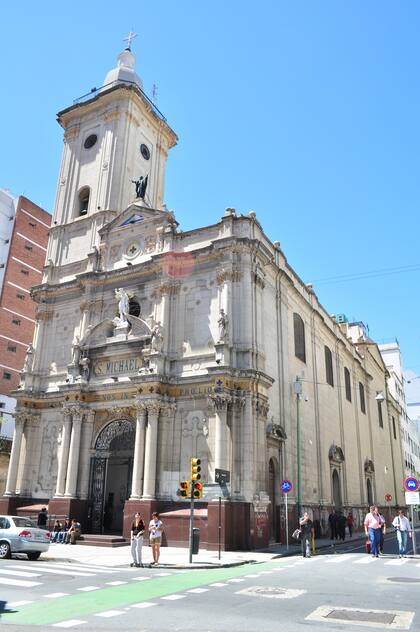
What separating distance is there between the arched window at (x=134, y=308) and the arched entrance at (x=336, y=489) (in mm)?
17551

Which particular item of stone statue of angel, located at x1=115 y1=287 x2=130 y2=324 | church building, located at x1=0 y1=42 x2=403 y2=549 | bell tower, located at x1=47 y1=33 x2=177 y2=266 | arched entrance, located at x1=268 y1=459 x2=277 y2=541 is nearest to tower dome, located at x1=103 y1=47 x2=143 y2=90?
bell tower, located at x1=47 y1=33 x2=177 y2=266

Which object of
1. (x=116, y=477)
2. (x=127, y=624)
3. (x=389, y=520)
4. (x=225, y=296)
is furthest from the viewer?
(x=389, y=520)

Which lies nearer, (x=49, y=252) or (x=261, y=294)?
(x=261, y=294)

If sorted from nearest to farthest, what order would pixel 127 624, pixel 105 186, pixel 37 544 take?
1. pixel 127 624
2. pixel 37 544
3. pixel 105 186

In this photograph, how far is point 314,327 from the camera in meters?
37.9

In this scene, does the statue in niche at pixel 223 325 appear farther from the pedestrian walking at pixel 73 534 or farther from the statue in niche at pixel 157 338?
the pedestrian walking at pixel 73 534

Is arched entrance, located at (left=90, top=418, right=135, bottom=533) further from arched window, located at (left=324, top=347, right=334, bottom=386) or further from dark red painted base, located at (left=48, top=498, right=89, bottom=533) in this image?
arched window, located at (left=324, top=347, right=334, bottom=386)

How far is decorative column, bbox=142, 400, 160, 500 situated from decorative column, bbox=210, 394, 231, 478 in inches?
116

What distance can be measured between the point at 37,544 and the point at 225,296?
14.0 m

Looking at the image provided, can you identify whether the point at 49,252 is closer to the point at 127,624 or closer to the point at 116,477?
the point at 116,477

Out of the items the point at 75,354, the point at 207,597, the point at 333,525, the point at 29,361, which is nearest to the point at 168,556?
the point at 207,597

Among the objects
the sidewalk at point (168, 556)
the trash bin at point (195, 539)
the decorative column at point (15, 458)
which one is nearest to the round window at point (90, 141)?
the decorative column at point (15, 458)

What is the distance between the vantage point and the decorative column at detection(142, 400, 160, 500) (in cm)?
2459

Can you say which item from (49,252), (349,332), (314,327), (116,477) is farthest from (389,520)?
(49,252)
